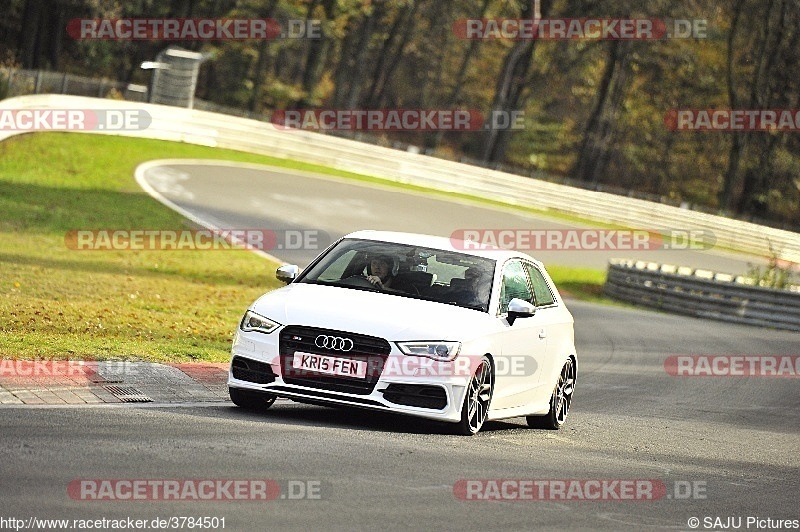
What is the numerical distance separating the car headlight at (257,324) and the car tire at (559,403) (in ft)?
10.2

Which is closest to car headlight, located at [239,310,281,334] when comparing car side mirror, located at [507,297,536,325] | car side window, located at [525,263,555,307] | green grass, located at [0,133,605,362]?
car side mirror, located at [507,297,536,325]

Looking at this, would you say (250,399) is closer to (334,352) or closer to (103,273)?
(334,352)

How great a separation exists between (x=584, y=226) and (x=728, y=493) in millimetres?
36652

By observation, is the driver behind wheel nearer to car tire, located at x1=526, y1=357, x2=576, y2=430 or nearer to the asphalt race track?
the asphalt race track

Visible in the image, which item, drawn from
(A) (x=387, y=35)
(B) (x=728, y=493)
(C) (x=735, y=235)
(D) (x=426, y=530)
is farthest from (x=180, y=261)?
(A) (x=387, y=35)

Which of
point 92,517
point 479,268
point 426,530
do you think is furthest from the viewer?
point 479,268

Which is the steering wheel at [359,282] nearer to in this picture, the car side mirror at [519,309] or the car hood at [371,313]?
the car hood at [371,313]

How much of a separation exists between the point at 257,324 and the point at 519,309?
2043 millimetres

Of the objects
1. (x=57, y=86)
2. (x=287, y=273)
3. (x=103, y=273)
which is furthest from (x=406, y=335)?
(x=57, y=86)

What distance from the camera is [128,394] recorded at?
10992 millimetres

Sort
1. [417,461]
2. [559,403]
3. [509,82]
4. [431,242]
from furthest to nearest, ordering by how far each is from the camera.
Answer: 1. [509,82]
2. [559,403]
3. [431,242]
4. [417,461]

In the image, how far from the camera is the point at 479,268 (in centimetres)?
1160

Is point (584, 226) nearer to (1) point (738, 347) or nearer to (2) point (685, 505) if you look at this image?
(1) point (738, 347)

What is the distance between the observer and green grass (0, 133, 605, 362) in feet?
46.3
